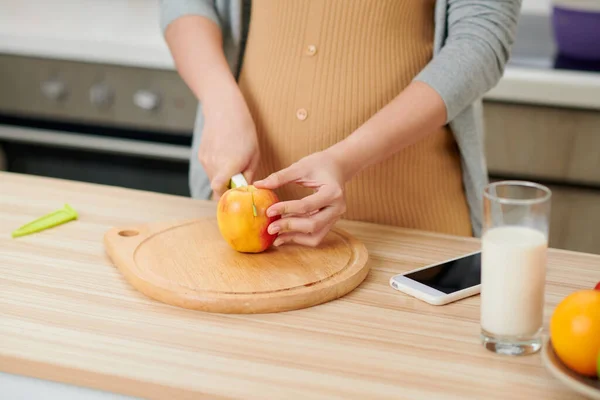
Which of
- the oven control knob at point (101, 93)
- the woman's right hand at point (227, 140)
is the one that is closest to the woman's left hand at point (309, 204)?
the woman's right hand at point (227, 140)

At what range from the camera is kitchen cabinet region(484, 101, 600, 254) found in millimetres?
1850

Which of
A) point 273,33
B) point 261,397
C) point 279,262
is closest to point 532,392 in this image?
point 261,397

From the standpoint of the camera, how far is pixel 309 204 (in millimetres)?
1021

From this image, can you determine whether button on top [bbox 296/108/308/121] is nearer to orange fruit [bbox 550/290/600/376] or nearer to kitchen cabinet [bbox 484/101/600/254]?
orange fruit [bbox 550/290/600/376]

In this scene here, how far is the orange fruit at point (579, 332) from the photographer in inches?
28.0

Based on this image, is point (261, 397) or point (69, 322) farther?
point (69, 322)

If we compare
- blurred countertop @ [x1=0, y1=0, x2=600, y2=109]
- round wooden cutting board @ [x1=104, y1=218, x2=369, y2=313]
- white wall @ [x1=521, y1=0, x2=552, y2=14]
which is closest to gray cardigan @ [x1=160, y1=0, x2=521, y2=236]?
round wooden cutting board @ [x1=104, y1=218, x2=369, y2=313]

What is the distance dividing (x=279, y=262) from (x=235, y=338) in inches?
7.3

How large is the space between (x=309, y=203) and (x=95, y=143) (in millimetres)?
1298

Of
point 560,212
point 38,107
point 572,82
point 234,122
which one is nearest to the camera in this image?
point 234,122

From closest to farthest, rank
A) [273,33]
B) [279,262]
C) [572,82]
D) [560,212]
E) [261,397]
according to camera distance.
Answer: [261,397] → [279,262] → [273,33] → [572,82] → [560,212]

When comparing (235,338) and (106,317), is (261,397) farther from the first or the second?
(106,317)

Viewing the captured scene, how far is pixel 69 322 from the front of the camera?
862 mm

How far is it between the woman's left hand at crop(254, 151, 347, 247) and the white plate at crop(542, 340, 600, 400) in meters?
0.36
